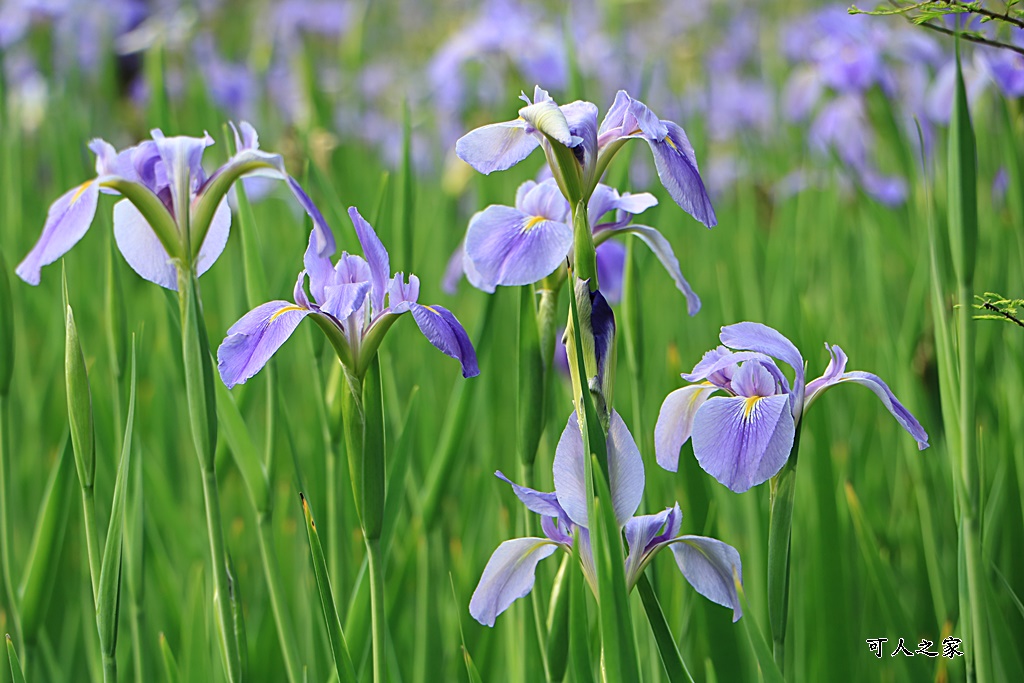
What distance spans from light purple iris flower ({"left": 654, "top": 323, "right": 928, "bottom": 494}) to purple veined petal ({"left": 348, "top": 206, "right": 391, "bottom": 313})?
23 cm

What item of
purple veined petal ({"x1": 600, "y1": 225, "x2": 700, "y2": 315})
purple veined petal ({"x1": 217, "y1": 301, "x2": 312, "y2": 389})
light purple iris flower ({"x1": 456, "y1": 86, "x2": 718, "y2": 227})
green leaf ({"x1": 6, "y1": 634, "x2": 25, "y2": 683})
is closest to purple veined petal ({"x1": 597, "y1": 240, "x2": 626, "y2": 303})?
purple veined petal ({"x1": 600, "y1": 225, "x2": 700, "y2": 315})

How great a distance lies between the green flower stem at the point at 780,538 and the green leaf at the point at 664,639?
0.08 m

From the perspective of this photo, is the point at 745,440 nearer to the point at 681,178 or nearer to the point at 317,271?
the point at 681,178

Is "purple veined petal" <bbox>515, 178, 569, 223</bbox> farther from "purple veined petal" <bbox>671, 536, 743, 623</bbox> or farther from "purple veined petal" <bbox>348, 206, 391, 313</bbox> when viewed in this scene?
"purple veined petal" <bbox>671, 536, 743, 623</bbox>

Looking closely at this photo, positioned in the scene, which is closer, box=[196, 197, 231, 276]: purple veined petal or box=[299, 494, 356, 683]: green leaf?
box=[299, 494, 356, 683]: green leaf

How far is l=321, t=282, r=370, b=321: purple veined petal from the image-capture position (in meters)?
0.63

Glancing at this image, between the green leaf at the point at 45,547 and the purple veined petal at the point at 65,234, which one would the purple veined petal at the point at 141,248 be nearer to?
the purple veined petal at the point at 65,234

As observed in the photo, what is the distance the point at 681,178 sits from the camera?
64cm

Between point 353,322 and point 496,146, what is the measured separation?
6.8 inches

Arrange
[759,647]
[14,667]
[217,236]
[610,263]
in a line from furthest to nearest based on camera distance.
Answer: [610,263] → [217,236] → [14,667] → [759,647]

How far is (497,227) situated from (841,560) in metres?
0.60

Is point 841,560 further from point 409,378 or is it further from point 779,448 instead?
point 409,378

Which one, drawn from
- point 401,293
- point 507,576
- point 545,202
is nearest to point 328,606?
point 507,576

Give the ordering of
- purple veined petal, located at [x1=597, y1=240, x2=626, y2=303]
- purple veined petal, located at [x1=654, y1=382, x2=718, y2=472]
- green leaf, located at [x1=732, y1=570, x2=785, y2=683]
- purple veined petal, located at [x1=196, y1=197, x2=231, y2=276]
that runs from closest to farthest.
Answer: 1. green leaf, located at [x1=732, y1=570, x2=785, y2=683]
2. purple veined petal, located at [x1=654, y1=382, x2=718, y2=472]
3. purple veined petal, located at [x1=196, y1=197, x2=231, y2=276]
4. purple veined petal, located at [x1=597, y1=240, x2=626, y2=303]
